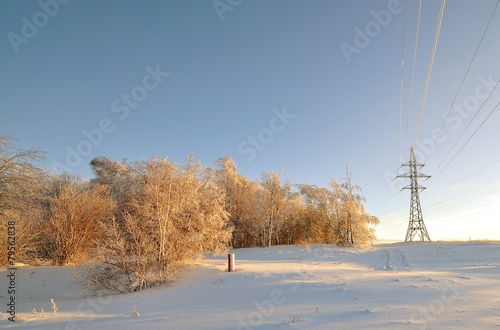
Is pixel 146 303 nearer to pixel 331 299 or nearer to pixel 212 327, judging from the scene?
pixel 212 327

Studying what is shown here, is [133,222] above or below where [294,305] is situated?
above

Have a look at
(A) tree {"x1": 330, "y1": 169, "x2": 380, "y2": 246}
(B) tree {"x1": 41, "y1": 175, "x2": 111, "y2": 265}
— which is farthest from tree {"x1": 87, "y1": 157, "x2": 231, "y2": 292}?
(A) tree {"x1": 330, "y1": 169, "x2": 380, "y2": 246}

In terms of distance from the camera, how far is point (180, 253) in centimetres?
1366

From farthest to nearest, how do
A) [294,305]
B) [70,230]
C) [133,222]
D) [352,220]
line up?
[352,220]
[70,230]
[133,222]
[294,305]

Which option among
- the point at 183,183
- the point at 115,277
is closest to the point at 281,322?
the point at 115,277

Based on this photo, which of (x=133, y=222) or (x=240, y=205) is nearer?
(x=133, y=222)

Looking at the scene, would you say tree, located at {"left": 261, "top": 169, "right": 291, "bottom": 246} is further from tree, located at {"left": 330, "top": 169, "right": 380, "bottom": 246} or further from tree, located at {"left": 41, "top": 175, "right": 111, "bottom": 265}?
tree, located at {"left": 41, "top": 175, "right": 111, "bottom": 265}

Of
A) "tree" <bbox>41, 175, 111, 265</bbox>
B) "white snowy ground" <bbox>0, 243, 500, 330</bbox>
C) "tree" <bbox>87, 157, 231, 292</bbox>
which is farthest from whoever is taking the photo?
"tree" <bbox>41, 175, 111, 265</bbox>

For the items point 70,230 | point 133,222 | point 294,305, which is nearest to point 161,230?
point 133,222

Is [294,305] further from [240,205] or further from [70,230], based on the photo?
[240,205]

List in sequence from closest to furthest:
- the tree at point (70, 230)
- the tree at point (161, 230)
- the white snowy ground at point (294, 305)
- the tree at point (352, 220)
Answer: the white snowy ground at point (294, 305) → the tree at point (161, 230) → the tree at point (70, 230) → the tree at point (352, 220)

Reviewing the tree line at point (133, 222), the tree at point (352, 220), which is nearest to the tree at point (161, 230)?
the tree line at point (133, 222)

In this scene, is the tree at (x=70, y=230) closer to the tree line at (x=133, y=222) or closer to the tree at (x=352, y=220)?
the tree line at (x=133, y=222)

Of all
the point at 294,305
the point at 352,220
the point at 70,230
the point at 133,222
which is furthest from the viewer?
the point at 352,220
